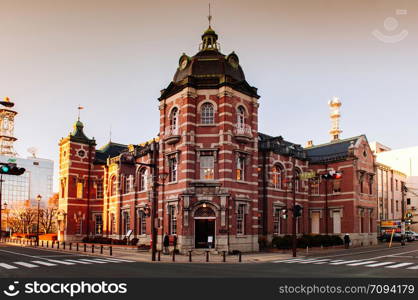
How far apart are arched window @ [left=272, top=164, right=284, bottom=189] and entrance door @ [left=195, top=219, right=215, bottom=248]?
11392mm

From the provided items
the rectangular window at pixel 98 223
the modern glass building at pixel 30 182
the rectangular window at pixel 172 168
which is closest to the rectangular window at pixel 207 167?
the rectangular window at pixel 172 168

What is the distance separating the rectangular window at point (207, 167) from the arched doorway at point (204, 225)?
265 centimetres

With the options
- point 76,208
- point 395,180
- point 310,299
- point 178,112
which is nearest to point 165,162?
point 178,112

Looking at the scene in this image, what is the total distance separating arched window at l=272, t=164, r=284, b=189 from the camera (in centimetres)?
4366

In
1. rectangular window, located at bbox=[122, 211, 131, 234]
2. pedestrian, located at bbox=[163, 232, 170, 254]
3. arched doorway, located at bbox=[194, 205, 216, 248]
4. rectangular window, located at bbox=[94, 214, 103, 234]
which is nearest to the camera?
pedestrian, located at bbox=[163, 232, 170, 254]

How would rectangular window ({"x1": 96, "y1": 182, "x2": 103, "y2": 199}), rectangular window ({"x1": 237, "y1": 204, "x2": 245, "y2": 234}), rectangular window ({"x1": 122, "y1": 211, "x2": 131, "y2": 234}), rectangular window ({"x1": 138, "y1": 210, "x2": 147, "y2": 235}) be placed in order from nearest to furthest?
rectangular window ({"x1": 237, "y1": 204, "x2": 245, "y2": 234}) → rectangular window ({"x1": 138, "y1": 210, "x2": 147, "y2": 235}) → rectangular window ({"x1": 122, "y1": 211, "x2": 131, "y2": 234}) → rectangular window ({"x1": 96, "y1": 182, "x2": 103, "y2": 199})

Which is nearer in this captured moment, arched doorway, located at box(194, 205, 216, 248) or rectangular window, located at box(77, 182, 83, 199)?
arched doorway, located at box(194, 205, 216, 248)

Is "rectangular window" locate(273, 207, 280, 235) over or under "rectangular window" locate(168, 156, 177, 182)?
under

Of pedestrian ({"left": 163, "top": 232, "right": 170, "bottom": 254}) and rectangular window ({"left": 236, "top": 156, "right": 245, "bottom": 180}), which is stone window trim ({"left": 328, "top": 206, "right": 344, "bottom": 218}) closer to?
rectangular window ({"left": 236, "top": 156, "right": 245, "bottom": 180})

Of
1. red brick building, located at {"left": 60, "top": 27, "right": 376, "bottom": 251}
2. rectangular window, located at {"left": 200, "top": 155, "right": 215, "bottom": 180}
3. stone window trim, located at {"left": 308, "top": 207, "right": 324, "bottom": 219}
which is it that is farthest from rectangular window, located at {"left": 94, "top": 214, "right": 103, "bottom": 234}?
stone window trim, located at {"left": 308, "top": 207, "right": 324, "bottom": 219}

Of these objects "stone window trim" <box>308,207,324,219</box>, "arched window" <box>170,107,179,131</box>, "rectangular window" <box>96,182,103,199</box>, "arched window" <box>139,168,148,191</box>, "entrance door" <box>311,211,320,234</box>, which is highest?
"arched window" <box>170,107,179,131</box>

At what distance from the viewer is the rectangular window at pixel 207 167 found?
35375mm

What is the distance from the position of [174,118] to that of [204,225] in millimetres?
10242

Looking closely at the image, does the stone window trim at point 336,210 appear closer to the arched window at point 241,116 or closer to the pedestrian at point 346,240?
the pedestrian at point 346,240
